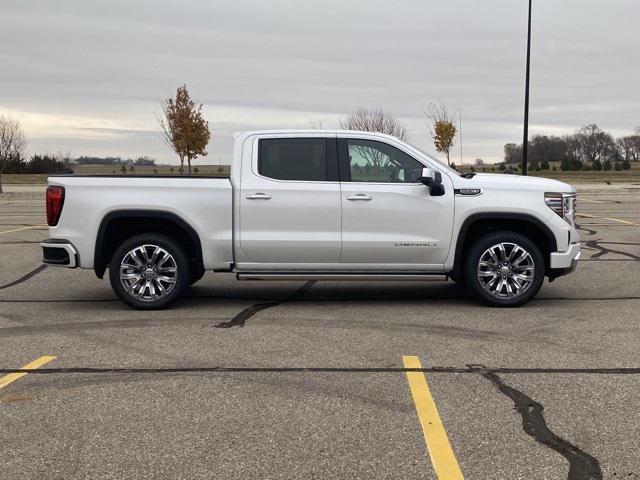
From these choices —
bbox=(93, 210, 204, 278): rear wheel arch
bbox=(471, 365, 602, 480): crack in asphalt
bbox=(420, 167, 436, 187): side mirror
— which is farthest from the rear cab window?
bbox=(471, 365, 602, 480): crack in asphalt

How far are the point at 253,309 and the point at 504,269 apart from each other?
284 cm

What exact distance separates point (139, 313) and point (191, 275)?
0.79 m

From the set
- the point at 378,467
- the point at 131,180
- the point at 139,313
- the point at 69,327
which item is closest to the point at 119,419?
the point at 378,467

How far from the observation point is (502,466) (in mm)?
3582

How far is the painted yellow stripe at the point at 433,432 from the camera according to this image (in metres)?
3.54

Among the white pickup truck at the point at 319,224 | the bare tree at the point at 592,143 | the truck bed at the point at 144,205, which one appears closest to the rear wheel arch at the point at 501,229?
the white pickup truck at the point at 319,224

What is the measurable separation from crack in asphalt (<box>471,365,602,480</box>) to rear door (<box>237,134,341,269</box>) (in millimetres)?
2955

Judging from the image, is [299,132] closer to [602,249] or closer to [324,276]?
[324,276]

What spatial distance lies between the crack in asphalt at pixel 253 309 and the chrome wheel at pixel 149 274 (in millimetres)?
863

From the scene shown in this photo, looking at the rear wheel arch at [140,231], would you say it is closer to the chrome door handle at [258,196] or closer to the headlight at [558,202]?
the chrome door handle at [258,196]

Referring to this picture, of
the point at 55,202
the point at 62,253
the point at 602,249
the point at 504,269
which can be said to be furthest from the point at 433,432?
the point at 602,249

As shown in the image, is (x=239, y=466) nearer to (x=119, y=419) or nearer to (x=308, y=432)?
(x=308, y=432)

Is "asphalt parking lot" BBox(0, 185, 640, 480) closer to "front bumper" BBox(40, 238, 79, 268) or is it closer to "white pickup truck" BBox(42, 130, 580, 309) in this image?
"white pickup truck" BBox(42, 130, 580, 309)

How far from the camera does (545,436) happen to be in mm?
3994
